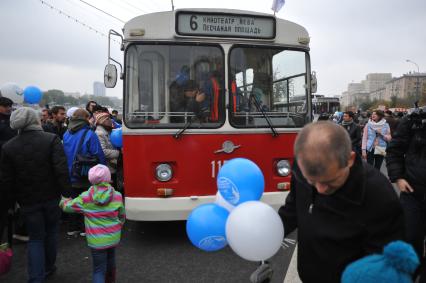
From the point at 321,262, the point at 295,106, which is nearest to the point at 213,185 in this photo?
the point at 295,106

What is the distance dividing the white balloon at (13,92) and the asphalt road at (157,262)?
4209 millimetres

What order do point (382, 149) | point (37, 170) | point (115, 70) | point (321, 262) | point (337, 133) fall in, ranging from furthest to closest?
point (382, 149) < point (115, 70) < point (37, 170) < point (321, 262) < point (337, 133)

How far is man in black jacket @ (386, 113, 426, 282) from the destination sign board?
2.12 meters

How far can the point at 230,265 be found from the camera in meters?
4.16

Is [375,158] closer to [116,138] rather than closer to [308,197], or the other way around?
[116,138]

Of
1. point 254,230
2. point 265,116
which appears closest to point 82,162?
point 265,116

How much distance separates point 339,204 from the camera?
161 cm

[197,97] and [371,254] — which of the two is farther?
[197,97]

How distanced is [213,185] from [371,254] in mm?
3222

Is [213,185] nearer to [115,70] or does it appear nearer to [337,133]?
[115,70]

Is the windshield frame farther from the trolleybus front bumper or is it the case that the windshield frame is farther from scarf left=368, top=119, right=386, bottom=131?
scarf left=368, top=119, right=386, bottom=131

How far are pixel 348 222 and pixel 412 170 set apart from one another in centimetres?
198

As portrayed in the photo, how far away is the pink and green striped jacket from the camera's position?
10.9ft

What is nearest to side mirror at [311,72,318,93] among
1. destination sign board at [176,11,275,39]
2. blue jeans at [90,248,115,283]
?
destination sign board at [176,11,275,39]
